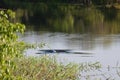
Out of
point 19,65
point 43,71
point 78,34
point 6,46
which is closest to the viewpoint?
point 6,46

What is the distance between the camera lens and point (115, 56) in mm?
18688

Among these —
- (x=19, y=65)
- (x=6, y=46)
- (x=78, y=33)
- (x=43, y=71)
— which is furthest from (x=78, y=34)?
(x=6, y=46)

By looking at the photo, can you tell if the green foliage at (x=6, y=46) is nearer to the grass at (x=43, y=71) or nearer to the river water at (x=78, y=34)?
the grass at (x=43, y=71)

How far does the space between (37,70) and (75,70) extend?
1.05 metres

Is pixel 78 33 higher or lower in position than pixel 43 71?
lower

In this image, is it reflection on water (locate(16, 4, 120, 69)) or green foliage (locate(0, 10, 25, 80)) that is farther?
reflection on water (locate(16, 4, 120, 69))

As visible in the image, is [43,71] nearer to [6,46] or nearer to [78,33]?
[6,46]

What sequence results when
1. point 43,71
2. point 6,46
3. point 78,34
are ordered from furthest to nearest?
point 78,34 < point 43,71 < point 6,46

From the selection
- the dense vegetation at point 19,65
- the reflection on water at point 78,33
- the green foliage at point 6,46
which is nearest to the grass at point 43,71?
the dense vegetation at point 19,65

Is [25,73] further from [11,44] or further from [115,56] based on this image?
[115,56]

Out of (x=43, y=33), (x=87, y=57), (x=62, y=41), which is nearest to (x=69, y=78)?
(x=87, y=57)

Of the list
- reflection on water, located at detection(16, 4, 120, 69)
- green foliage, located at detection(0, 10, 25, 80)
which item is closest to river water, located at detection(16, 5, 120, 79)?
reflection on water, located at detection(16, 4, 120, 69)

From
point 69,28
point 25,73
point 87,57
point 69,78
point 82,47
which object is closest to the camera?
point 25,73

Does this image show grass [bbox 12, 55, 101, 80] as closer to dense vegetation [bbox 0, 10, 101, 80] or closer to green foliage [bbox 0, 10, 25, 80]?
dense vegetation [bbox 0, 10, 101, 80]
